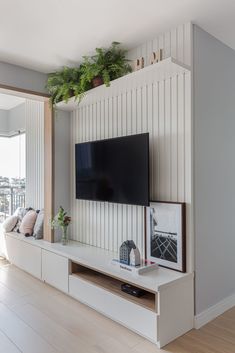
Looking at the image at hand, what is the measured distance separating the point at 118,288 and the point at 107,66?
2128 mm

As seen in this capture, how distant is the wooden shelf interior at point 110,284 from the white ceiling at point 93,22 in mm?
2228

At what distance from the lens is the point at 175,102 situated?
8.20ft

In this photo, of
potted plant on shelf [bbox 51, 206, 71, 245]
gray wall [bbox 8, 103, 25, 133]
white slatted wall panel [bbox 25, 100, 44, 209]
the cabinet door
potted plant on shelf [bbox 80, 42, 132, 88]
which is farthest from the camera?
gray wall [bbox 8, 103, 25, 133]

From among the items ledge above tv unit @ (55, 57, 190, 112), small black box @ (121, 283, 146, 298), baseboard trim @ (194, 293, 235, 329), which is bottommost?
baseboard trim @ (194, 293, 235, 329)

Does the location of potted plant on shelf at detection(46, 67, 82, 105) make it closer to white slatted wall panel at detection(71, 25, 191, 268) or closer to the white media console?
white slatted wall panel at detection(71, 25, 191, 268)

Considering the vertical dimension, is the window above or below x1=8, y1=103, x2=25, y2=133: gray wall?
below

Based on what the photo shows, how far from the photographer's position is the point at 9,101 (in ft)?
17.2

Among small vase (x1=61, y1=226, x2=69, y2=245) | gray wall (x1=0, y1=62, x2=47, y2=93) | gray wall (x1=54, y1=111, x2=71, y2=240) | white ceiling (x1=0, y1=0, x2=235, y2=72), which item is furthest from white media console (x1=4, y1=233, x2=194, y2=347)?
white ceiling (x1=0, y1=0, x2=235, y2=72)

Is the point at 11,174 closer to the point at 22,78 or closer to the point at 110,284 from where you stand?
the point at 22,78

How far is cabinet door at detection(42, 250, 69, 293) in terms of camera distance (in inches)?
119

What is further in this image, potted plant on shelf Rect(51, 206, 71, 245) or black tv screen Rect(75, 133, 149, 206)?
potted plant on shelf Rect(51, 206, 71, 245)

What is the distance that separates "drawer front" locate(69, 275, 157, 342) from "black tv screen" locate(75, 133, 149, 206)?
2.81 feet

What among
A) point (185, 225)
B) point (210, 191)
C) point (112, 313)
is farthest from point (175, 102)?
point (112, 313)

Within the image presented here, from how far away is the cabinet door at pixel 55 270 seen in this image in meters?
3.01
